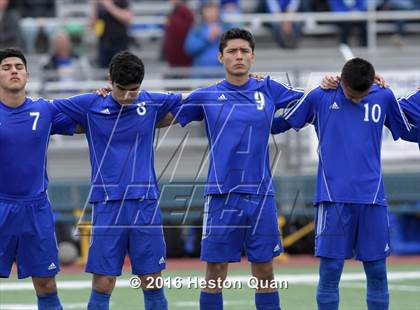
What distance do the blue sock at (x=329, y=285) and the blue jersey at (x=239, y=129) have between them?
759 mm

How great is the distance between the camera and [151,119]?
10.2 meters

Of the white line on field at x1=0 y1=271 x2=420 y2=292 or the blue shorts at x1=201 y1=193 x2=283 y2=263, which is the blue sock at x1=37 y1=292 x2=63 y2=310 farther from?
the white line on field at x1=0 y1=271 x2=420 y2=292

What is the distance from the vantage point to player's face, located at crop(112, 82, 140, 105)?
10125mm

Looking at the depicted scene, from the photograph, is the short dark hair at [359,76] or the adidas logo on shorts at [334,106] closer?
the short dark hair at [359,76]

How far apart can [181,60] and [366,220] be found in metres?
8.62

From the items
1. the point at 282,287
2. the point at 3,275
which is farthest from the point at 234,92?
the point at 282,287

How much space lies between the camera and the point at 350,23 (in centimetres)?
1959

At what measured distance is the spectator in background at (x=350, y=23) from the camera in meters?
19.5

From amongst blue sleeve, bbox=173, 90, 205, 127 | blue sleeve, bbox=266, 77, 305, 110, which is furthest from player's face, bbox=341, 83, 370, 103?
blue sleeve, bbox=173, 90, 205, 127

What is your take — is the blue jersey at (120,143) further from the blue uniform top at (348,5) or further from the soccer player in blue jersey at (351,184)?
the blue uniform top at (348,5)

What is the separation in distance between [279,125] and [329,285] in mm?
1443

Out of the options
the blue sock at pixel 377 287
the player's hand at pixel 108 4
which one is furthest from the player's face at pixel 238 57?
the player's hand at pixel 108 4

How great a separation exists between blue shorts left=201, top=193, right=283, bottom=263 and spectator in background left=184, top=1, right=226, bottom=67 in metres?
7.67

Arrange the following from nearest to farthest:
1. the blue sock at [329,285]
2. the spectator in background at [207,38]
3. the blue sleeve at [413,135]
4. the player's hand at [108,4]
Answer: the blue sock at [329,285], the blue sleeve at [413,135], the spectator in background at [207,38], the player's hand at [108,4]
